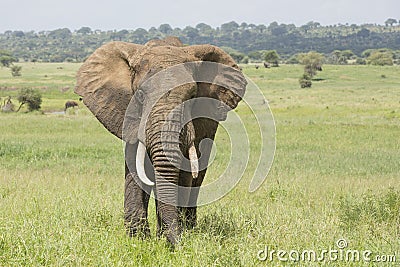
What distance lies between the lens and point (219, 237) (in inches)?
245

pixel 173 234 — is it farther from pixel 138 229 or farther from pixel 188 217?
pixel 188 217

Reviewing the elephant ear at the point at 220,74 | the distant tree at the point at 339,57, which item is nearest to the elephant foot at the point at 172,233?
the elephant ear at the point at 220,74

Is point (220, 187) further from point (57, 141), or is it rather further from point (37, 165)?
point (57, 141)

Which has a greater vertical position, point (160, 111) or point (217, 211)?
point (160, 111)

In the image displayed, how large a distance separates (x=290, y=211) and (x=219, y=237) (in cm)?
201

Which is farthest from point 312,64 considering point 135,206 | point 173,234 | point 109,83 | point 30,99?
point 173,234

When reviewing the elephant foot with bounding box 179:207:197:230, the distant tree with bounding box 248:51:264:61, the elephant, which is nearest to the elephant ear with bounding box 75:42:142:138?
the elephant

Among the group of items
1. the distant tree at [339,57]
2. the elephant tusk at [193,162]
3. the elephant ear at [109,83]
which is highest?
the elephant ear at [109,83]

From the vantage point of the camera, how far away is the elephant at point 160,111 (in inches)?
215

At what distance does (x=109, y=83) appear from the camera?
6637 millimetres

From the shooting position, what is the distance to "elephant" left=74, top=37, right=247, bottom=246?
5.46 metres

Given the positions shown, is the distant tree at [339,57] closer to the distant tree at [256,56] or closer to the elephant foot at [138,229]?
the distant tree at [256,56]

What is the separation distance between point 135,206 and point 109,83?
56.8 inches

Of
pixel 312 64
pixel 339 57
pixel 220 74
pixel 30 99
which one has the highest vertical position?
pixel 220 74
